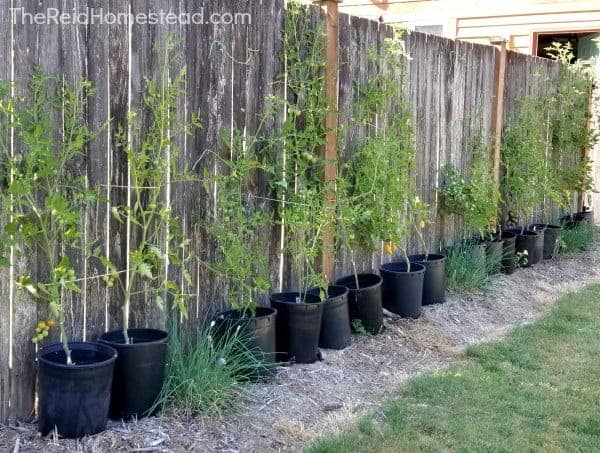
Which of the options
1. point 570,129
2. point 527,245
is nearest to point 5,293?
point 527,245

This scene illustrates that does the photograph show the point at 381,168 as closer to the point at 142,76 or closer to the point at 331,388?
the point at 331,388

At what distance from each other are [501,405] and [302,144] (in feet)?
6.30

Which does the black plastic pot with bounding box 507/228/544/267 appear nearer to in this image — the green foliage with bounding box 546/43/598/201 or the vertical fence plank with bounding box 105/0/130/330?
the green foliage with bounding box 546/43/598/201

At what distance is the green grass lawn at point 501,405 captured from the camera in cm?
348

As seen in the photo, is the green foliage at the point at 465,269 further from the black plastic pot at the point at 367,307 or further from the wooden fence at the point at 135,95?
the black plastic pot at the point at 367,307

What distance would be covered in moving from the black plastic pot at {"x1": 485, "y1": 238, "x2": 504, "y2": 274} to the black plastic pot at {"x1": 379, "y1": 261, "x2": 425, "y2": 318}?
1.57 m

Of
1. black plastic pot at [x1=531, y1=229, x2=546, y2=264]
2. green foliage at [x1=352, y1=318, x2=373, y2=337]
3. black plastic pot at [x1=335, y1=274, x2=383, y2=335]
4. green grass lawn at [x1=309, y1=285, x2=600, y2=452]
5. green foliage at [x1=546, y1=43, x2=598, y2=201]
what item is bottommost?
green grass lawn at [x1=309, y1=285, x2=600, y2=452]

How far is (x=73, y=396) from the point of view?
313 centimetres

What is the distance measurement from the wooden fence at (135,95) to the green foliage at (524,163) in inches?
97.6

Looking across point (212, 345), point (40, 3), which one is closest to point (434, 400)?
point (212, 345)

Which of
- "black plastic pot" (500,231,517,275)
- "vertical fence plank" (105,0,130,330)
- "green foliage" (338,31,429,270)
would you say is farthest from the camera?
"black plastic pot" (500,231,517,275)

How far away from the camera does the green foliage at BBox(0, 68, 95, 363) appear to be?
3110mm

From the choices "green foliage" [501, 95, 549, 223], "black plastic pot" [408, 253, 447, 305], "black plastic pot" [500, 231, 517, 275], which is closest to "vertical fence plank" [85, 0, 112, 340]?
"black plastic pot" [408, 253, 447, 305]

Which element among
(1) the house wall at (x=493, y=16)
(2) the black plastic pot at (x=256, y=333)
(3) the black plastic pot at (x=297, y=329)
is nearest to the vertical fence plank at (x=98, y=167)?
(2) the black plastic pot at (x=256, y=333)
